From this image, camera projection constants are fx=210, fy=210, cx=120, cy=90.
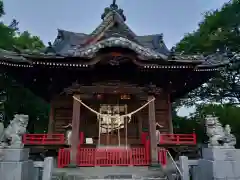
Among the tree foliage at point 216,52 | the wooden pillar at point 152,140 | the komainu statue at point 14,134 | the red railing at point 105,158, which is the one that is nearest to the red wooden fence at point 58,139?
the wooden pillar at point 152,140

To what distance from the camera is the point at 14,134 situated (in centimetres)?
600

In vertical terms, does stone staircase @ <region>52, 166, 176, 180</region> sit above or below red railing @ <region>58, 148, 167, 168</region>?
below

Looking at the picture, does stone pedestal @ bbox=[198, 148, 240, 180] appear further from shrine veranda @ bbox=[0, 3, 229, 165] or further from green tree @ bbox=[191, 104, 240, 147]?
green tree @ bbox=[191, 104, 240, 147]

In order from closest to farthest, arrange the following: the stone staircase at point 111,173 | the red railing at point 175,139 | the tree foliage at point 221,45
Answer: the stone staircase at point 111,173 < the red railing at point 175,139 < the tree foliage at point 221,45

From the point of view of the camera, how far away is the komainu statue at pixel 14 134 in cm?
581

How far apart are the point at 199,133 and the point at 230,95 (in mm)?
4048

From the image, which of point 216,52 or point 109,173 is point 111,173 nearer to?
point 109,173

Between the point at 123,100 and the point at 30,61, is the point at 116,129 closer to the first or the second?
the point at 123,100

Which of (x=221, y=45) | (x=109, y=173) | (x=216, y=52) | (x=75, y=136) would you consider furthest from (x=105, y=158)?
(x=221, y=45)

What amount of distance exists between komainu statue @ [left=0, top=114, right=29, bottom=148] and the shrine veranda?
6.98 feet

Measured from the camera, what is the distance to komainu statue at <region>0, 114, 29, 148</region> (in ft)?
19.1

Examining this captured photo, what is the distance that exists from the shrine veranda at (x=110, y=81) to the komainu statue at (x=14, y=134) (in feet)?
6.98

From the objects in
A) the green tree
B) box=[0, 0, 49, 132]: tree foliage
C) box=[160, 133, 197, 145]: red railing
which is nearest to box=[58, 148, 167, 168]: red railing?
box=[160, 133, 197, 145]: red railing

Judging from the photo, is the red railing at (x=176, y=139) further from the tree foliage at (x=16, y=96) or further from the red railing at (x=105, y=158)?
the tree foliage at (x=16, y=96)
